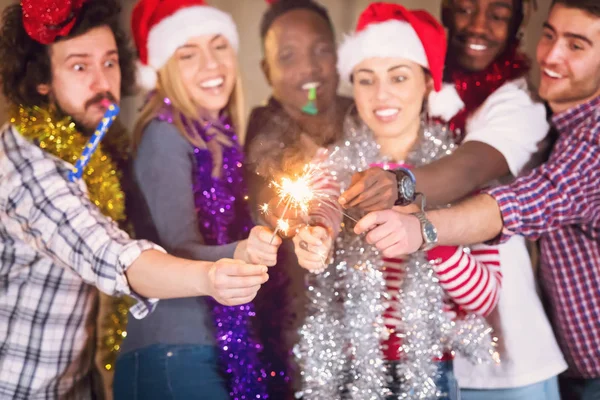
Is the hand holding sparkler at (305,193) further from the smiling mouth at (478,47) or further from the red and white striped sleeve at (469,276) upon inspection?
the smiling mouth at (478,47)

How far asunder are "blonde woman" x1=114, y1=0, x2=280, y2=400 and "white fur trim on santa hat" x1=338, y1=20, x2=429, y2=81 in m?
0.32

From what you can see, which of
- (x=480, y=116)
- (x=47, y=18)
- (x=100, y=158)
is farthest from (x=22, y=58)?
(x=480, y=116)

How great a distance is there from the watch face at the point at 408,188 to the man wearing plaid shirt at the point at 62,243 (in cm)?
28

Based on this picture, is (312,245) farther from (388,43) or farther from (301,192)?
(388,43)

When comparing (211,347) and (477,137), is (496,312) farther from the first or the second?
(211,347)

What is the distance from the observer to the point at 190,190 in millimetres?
1356

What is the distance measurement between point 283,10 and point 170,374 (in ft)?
2.98

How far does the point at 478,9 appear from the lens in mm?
1460

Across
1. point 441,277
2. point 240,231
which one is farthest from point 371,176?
point 240,231

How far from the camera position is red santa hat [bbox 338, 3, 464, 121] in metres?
1.31

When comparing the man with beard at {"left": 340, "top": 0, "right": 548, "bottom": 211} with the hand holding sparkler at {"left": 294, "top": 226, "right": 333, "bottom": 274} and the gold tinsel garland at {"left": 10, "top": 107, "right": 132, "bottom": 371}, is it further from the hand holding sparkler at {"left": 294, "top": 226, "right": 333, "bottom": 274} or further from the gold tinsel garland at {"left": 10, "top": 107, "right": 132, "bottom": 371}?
the gold tinsel garland at {"left": 10, "top": 107, "right": 132, "bottom": 371}

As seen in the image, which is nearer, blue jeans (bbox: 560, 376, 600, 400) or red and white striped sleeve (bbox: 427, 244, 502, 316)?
red and white striped sleeve (bbox: 427, 244, 502, 316)

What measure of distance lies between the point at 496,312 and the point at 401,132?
1.47 feet

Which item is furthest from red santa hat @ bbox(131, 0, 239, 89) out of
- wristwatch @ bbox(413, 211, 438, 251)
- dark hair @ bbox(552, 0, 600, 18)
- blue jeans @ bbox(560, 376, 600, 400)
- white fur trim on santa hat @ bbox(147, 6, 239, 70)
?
blue jeans @ bbox(560, 376, 600, 400)
